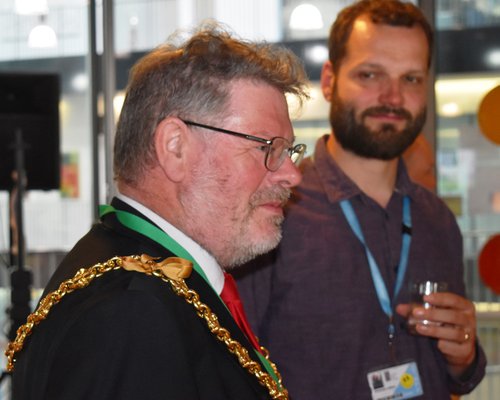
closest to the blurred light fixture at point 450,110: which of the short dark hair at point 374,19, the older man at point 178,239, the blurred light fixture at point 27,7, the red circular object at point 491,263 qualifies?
the red circular object at point 491,263

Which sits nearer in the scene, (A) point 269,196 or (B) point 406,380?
(A) point 269,196

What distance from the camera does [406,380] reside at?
6.59 feet

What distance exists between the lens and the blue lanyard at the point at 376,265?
81.3 inches

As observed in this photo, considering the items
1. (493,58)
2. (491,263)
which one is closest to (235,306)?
(491,263)

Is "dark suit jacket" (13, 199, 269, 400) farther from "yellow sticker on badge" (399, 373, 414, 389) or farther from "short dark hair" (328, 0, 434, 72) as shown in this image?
"short dark hair" (328, 0, 434, 72)

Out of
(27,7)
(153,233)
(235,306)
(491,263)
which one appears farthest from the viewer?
(27,7)

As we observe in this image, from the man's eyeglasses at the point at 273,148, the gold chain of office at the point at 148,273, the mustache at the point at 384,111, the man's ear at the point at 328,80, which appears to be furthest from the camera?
the man's ear at the point at 328,80

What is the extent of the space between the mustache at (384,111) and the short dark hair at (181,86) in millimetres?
725

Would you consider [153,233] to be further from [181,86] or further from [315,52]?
[315,52]

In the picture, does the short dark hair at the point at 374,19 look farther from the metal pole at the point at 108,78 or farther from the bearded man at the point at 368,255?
the metal pole at the point at 108,78

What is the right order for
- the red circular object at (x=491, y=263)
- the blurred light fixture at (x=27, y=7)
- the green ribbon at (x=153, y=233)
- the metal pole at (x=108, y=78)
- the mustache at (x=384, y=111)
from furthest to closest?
the blurred light fixture at (x=27, y=7) < the metal pole at (x=108, y=78) < the red circular object at (x=491, y=263) < the mustache at (x=384, y=111) < the green ribbon at (x=153, y=233)

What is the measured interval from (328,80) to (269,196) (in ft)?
3.06

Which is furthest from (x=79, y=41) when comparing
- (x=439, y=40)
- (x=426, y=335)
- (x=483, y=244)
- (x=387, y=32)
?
(x=426, y=335)

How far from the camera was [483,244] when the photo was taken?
4684mm
